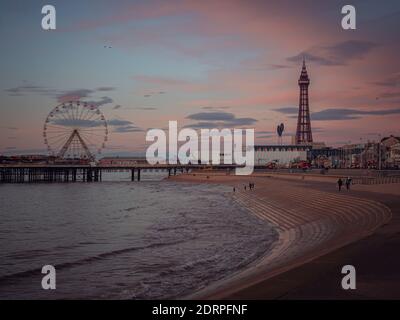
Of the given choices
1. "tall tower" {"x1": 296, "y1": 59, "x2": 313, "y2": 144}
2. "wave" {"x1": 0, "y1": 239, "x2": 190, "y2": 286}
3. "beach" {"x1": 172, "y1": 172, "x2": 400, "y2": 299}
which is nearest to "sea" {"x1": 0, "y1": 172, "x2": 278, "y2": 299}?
"wave" {"x1": 0, "y1": 239, "x2": 190, "y2": 286}

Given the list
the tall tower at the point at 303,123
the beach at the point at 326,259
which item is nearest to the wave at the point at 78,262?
the beach at the point at 326,259

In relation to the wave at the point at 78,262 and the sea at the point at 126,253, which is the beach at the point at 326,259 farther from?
the wave at the point at 78,262

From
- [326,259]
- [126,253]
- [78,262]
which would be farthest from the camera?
[126,253]

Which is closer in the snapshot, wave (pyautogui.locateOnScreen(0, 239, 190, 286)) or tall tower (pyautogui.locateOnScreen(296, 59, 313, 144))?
wave (pyautogui.locateOnScreen(0, 239, 190, 286))

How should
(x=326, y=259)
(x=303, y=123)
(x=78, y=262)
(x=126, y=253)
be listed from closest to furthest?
(x=326, y=259), (x=78, y=262), (x=126, y=253), (x=303, y=123)

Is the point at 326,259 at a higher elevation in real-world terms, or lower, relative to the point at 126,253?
higher

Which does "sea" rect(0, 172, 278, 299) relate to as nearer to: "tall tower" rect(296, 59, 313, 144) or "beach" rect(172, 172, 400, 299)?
"beach" rect(172, 172, 400, 299)

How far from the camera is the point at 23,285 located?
503 inches

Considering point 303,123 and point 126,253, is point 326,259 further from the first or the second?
point 303,123

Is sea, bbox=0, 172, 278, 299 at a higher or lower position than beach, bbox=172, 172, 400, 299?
lower

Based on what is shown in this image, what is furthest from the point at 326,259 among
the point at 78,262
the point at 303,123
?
the point at 303,123

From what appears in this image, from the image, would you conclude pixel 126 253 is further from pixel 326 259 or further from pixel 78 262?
pixel 326 259

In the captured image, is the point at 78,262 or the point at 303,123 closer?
the point at 78,262
